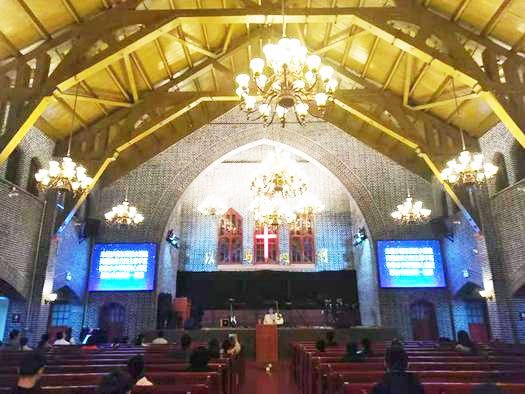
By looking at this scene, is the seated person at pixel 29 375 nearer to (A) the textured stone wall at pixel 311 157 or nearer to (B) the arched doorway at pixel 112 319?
(B) the arched doorway at pixel 112 319

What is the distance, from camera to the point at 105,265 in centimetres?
1474

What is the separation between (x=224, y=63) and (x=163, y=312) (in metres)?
Result: 9.63

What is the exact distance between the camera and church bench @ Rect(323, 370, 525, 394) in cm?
434

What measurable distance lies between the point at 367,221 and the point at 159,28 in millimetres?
10400

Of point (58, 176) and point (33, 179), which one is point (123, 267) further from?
point (58, 176)

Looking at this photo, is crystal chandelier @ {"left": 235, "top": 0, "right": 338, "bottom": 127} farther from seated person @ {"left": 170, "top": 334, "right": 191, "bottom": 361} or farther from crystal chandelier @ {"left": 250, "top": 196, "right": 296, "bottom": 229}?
crystal chandelier @ {"left": 250, "top": 196, "right": 296, "bottom": 229}

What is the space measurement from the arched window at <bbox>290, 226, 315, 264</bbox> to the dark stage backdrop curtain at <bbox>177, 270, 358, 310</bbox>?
2.48 feet

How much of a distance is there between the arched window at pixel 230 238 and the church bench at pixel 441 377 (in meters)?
14.2

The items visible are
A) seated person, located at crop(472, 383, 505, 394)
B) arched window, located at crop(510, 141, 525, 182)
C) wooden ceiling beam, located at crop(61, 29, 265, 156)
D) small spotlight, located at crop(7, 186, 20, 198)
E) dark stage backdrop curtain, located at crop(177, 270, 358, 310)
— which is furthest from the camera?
dark stage backdrop curtain, located at crop(177, 270, 358, 310)

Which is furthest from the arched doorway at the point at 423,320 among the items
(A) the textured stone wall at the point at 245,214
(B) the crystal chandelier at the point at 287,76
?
(B) the crystal chandelier at the point at 287,76

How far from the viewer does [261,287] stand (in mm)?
18125

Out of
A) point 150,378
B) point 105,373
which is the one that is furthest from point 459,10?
point 105,373

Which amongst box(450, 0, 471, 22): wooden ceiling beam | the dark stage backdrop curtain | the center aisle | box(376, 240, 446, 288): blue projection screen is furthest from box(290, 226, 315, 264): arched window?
box(450, 0, 471, 22): wooden ceiling beam

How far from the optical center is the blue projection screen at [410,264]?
1448 centimetres
